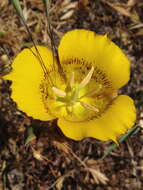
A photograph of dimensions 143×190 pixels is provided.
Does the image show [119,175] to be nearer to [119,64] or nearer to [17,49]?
[119,64]

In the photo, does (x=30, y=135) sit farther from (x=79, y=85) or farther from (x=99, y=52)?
(x=99, y=52)

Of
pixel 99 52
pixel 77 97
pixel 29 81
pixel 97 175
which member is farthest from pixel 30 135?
pixel 97 175

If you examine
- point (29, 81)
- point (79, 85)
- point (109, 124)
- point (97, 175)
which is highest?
point (29, 81)

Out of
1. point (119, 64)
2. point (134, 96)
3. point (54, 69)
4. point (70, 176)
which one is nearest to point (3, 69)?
point (54, 69)

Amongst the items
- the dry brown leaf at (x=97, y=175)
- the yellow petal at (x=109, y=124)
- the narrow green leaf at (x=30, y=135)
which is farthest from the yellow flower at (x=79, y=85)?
the dry brown leaf at (x=97, y=175)

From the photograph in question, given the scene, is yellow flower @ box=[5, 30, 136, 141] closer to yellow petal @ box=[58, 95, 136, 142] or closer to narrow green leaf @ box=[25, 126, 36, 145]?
yellow petal @ box=[58, 95, 136, 142]

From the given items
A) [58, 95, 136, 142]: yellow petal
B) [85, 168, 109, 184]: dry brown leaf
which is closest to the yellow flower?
[58, 95, 136, 142]: yellow petal
